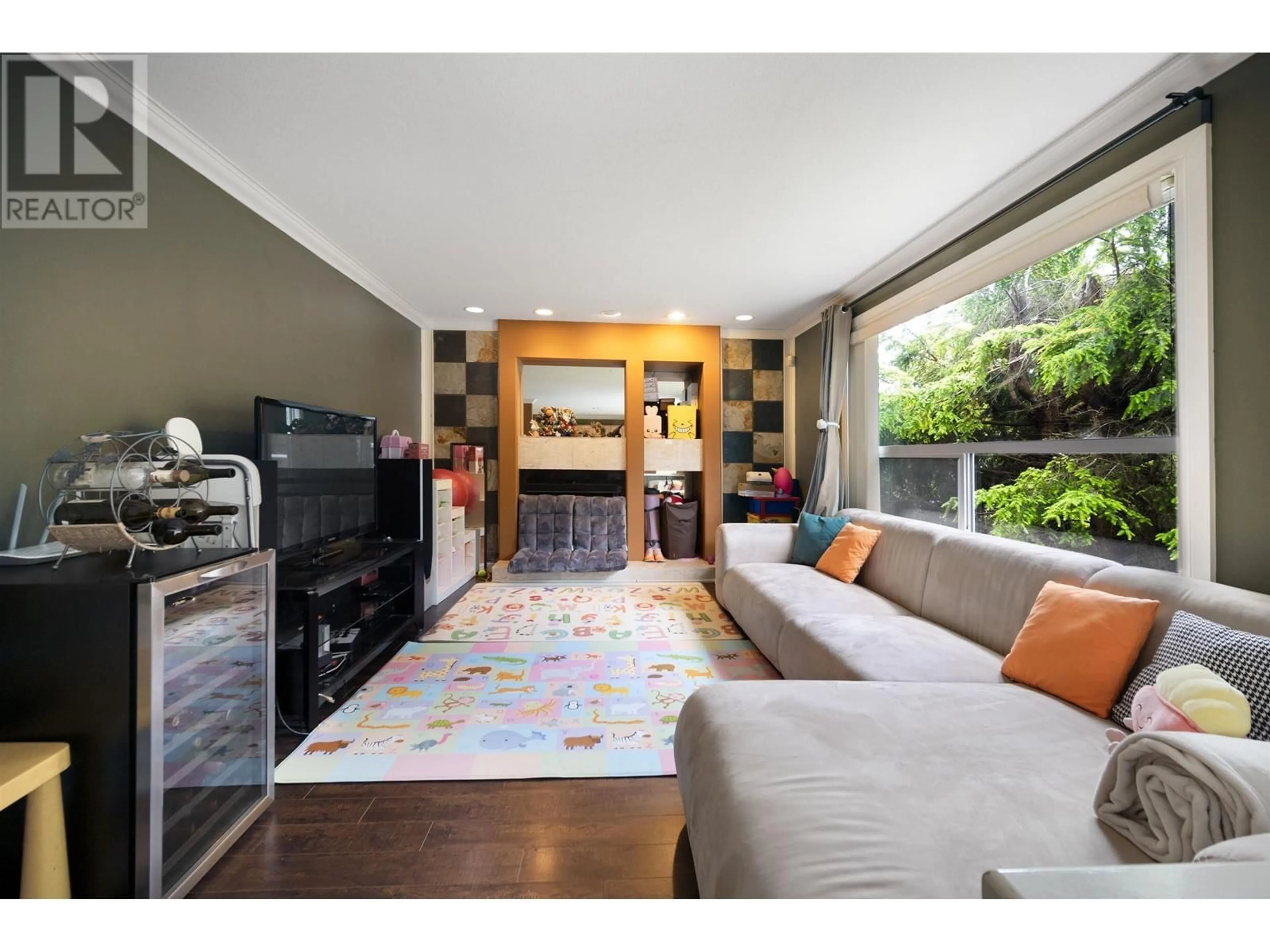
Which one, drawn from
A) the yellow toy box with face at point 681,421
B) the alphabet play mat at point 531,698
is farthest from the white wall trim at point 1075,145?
the alphabet play mat at point 531,698

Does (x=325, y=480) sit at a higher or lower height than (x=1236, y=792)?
higher

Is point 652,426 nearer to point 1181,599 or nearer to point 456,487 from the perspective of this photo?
point 456,487

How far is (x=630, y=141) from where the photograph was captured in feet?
6.61

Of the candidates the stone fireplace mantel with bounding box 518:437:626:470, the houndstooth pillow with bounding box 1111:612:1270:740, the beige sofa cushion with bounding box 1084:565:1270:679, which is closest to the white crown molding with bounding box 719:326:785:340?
the stone fireplace mantel with bounding box 518:437:626:470

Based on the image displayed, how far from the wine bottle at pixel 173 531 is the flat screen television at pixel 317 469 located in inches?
33.2

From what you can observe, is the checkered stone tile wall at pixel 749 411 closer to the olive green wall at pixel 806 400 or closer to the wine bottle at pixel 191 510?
the olive green wall at pixel 806 400

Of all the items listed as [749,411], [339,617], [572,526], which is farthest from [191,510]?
[749,411]

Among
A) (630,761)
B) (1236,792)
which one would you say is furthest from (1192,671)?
(630,761)

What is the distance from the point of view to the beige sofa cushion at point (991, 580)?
1.88 meters

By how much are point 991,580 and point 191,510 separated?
2.84m

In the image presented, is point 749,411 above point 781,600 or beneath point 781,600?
above

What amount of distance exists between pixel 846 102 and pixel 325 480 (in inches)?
113

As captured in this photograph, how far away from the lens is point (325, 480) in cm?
260
